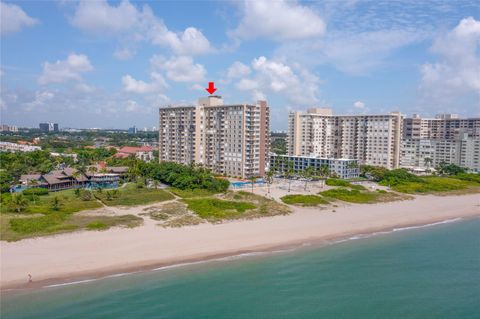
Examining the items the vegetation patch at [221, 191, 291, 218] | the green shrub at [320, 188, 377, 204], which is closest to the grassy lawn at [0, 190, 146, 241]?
the vegetation patch at [221, 191, 291, 218]

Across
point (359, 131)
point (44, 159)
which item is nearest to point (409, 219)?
point (359, 131)

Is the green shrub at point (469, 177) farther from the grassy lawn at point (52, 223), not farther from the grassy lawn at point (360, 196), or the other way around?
the grassy lawn at point (52, 223)

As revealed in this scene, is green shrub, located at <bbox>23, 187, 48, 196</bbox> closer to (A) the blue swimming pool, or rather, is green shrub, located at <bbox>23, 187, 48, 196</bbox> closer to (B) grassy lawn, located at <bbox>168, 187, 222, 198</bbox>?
(B) grassy lawn, located at <bbox>168, 187, 222, 198</bbox>

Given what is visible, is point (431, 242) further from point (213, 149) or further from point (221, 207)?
point (213, 149)

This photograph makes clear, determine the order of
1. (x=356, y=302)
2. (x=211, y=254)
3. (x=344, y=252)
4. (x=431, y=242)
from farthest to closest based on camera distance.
→ (x=431, y=242) < (x=344, y=252) < (x=211, y=254) < (x=356, y=302)

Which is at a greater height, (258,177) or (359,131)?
(359,131)

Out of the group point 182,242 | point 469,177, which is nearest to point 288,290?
point 182,242

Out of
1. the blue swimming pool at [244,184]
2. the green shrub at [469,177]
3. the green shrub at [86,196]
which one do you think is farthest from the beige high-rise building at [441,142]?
the green shrub at [86,196]
